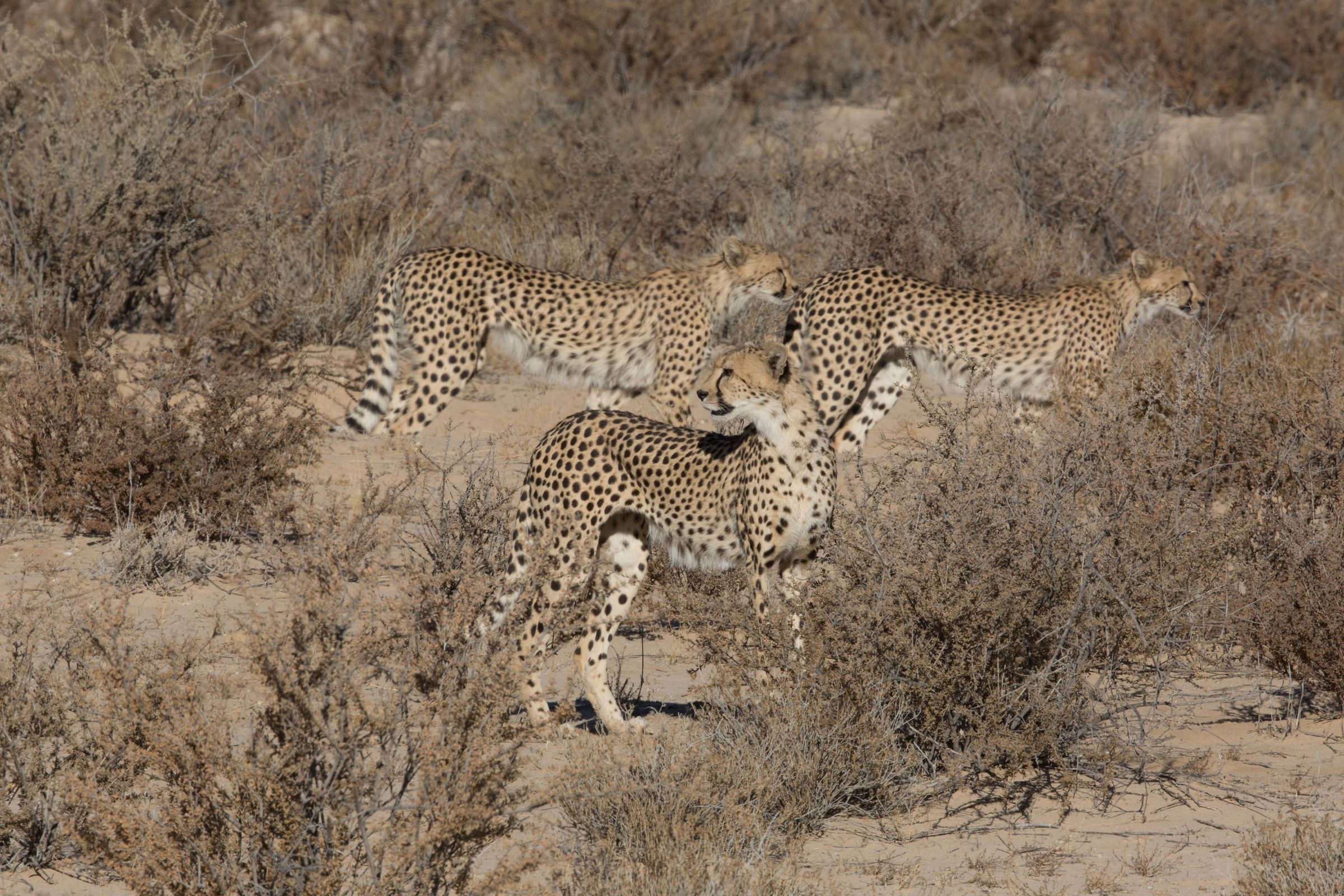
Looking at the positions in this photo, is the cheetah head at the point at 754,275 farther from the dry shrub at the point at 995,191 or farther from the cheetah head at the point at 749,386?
the cheetah head at the point at 749,386

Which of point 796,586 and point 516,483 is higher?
point 796,586

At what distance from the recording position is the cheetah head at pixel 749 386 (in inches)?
187

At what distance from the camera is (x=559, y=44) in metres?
13.8

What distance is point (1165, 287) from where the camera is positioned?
26.0 feet

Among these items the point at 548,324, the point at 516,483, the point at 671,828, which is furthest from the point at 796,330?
the point at 671,828

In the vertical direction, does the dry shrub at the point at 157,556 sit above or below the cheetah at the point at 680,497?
below

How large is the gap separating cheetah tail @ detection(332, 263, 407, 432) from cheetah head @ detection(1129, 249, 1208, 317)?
360 cm

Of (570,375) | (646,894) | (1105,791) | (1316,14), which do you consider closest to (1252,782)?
(1105,791)

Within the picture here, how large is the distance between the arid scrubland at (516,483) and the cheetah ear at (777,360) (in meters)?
0.43

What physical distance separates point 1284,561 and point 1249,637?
470 millimetres

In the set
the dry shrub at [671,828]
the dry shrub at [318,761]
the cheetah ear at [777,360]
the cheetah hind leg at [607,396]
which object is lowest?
the cheetah hind leg at [607,396]

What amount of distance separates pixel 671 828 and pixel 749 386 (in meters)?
1.51

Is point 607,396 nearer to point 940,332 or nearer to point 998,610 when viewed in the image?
point 940,332

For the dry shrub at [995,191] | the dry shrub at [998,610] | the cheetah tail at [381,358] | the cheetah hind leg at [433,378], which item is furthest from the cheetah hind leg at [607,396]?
the dry shrub at [998,610]
